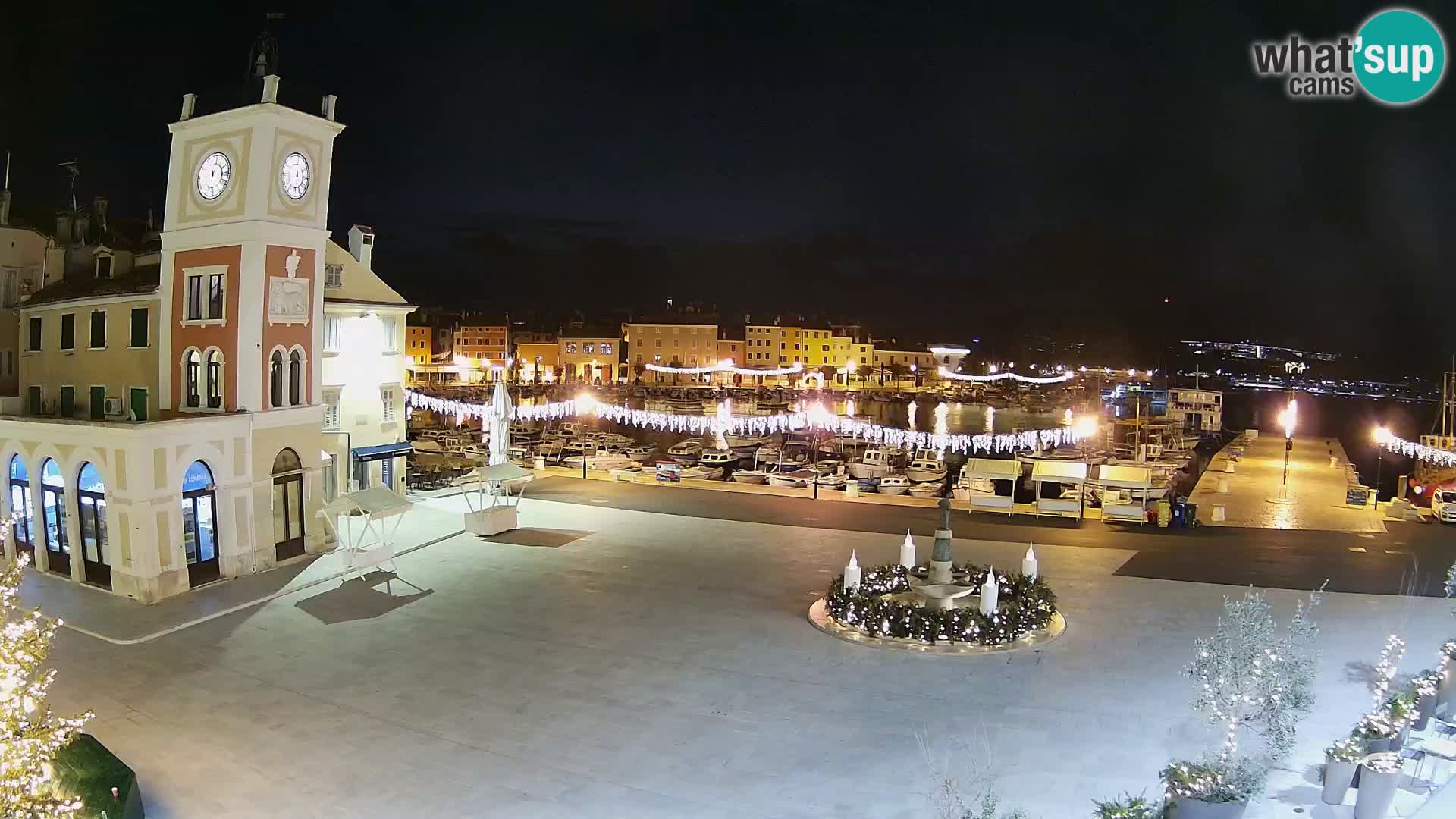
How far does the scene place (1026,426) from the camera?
90.2m

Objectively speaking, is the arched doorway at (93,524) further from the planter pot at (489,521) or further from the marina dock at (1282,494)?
the marina dock at (1282,494)

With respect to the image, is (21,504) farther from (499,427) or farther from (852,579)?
(852,579)

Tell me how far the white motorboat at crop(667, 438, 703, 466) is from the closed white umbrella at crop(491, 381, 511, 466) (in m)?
25.3

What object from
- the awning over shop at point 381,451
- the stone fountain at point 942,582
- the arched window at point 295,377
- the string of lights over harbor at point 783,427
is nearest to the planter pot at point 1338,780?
the stone fountain at point 942,582

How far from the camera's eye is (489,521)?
2106 cm

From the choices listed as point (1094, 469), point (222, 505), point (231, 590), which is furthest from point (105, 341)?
point (1094, 469)

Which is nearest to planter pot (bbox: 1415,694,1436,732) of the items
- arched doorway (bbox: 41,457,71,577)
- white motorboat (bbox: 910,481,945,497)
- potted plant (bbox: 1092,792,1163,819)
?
potted plant (bbox: 1092,792,1163,819)

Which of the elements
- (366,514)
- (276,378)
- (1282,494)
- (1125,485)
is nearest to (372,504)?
(366,514)

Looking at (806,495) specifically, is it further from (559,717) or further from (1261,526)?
(559,717)

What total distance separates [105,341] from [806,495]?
726 inches

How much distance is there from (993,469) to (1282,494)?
10.4 m

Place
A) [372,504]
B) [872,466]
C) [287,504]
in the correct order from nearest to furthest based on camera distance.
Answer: [372,504]
[287,504]
[872,466]

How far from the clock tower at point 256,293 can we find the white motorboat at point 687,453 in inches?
1179

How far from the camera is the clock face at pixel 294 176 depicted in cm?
1895
